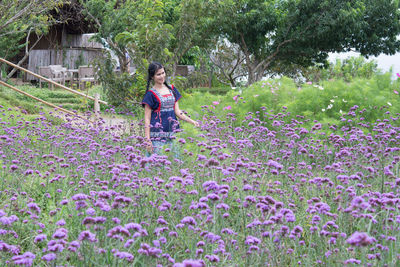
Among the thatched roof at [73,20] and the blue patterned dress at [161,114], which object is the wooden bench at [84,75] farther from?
the blue patterned dress at [161,114]

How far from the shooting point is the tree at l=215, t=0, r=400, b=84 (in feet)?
61.3

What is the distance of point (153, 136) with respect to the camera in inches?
239

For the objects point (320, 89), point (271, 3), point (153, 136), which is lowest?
point (153, 136)

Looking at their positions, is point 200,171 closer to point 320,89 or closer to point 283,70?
point 320,89

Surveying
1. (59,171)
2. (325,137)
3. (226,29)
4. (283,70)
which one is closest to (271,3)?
(226,29)

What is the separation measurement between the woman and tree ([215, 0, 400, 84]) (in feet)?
38.8

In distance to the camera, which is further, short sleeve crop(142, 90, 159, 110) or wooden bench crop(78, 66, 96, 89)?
wooden bench crop(78, 66, 96, 89)

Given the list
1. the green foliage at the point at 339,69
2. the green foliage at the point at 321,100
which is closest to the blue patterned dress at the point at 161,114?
the green foliage at the point at 321,100

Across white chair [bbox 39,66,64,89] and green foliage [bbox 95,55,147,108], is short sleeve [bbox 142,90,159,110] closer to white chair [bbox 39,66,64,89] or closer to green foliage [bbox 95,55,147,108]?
green foliage [bbox 95,55,147,108]

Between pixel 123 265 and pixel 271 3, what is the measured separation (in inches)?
721

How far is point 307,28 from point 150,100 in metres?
14.4

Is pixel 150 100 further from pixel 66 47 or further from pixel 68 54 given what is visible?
pixel 66 47

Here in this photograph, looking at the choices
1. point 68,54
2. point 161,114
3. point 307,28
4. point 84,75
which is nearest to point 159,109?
point 161,114

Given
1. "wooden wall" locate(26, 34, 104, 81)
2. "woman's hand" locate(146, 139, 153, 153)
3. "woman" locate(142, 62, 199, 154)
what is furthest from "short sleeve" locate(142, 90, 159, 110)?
"wooden wall" locate(26, 34, 104, 81)
